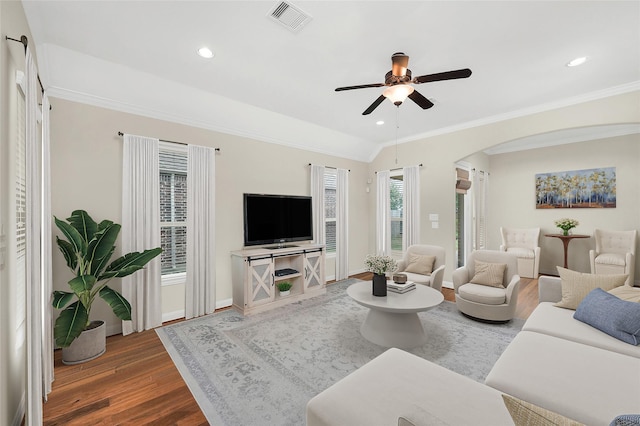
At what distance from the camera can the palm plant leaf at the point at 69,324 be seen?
7.40 ft

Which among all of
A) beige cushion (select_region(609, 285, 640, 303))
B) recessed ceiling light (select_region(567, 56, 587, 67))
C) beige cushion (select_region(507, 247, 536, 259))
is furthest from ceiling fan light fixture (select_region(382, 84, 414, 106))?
beige cushion (select_region(507, 247, 536, 259))

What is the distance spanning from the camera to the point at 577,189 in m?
5.60

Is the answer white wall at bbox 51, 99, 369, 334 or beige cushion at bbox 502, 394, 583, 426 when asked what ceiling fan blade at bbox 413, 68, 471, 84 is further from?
white wall at bbox 51, 99, 369, 334

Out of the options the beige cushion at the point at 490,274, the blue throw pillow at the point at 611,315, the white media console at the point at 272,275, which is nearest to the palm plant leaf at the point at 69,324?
the white media console at the point at 272,275

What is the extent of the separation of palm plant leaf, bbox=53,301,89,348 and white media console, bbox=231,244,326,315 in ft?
5.52

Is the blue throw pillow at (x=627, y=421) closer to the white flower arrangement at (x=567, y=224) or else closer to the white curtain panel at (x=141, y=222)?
the white curtain panel at (x=141, y=222)

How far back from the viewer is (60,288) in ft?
9.20

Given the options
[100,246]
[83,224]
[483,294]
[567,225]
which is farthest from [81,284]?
[567,225]

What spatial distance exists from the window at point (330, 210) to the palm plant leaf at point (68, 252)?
383cm

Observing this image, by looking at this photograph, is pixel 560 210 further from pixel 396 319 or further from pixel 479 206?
pixel 396 319

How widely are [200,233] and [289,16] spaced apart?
277cm

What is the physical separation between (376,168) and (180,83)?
13.7 ft

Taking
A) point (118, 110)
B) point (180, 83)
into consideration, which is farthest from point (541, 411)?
point (118, 110)

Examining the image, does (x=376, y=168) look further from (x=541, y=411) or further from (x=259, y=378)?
(x=541, y=411)
